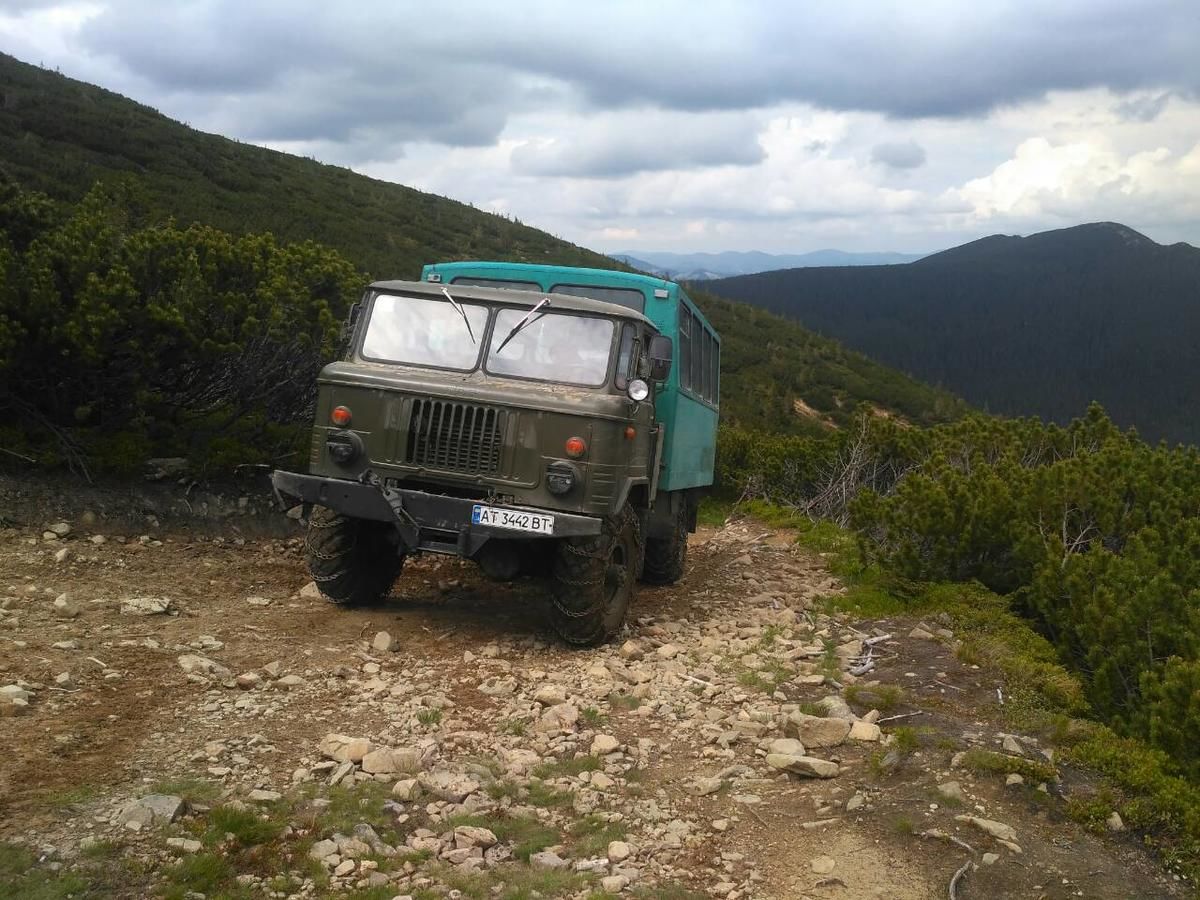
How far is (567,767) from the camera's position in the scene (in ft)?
15.4

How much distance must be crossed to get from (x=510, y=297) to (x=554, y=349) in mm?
476

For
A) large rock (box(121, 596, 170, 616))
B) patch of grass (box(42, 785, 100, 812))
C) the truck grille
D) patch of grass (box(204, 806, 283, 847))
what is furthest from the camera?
large rock (box(121, 596, 170, 616))

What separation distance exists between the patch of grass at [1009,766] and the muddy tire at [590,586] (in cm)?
249

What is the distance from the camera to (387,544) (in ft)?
24.1

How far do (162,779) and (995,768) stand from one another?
3.51 metres

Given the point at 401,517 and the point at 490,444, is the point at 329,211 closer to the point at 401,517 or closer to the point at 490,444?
the point at 490,444

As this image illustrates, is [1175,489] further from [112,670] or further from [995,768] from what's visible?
[112,670]

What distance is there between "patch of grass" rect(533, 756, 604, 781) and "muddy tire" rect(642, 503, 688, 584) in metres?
4.45

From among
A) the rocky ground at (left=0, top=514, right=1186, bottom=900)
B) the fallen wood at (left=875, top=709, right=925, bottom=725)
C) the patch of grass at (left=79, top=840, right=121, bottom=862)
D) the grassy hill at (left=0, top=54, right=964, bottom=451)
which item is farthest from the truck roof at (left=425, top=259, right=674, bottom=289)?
A: the grassy hill at (left=0, top=54, right=964, bottom=451)

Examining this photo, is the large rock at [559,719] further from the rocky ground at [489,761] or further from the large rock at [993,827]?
the large rock at [993,827]

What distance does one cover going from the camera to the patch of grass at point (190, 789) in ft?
12.6

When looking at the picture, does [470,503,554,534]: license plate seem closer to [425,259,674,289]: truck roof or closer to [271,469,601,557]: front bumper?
[271,469,601,557]: front bumper

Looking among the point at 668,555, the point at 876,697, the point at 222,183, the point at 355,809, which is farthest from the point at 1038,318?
the point at 355,809

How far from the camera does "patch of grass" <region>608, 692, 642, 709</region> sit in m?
5.62
